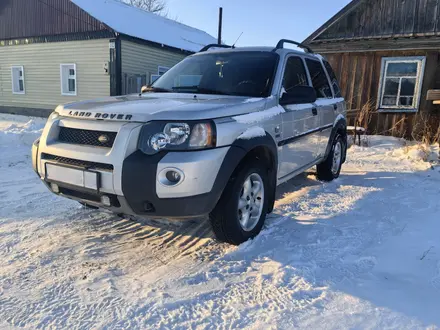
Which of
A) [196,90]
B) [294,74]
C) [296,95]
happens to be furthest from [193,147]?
[294,74]

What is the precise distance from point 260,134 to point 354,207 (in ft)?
6.27

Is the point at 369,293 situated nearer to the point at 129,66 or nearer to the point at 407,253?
the point at 407,253

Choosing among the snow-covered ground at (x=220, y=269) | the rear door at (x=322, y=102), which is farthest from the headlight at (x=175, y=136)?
the rear door at (x=322, y=102)

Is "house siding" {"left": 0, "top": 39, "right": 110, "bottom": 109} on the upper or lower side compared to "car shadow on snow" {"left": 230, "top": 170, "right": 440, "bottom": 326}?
upper

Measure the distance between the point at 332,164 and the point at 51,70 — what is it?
1525 cm

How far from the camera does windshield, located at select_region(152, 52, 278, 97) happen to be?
3730 millimetres

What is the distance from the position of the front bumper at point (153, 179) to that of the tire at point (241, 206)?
0.21m

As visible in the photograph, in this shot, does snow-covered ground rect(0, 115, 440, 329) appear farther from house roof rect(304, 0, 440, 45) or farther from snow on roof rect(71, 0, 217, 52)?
snow on roof rect(71, 0, 217, 52)

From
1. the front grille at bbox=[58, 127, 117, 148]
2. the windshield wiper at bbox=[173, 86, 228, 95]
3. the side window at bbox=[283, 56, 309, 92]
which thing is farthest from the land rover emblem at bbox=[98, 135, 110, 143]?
the side window at bbox=[283, 56, 309, 92]

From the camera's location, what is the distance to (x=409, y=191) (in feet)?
16.9

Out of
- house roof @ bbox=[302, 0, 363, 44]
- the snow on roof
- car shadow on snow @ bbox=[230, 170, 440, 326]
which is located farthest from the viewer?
the snow on roof

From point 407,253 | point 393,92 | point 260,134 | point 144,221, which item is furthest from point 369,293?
point 393,92

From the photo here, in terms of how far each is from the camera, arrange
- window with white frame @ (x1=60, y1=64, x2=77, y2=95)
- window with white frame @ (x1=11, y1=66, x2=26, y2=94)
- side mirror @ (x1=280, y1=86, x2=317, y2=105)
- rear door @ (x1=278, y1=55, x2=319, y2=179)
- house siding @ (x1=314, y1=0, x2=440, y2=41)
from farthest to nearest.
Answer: window with white frame @ (x1=11, y1=66, x2=26, y2=94) < window with white frame @ (x1=60, y1=64, x2=77, y2=95) < house siding @ (x1=314, y1=0, x2=440, y2=41) < rear door @ (x1=278, y1=55, x2=319, y2=179) < side mirror @ (x1=280, y1=86, x2=317, y2=105)

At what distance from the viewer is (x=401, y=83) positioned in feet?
34.7
